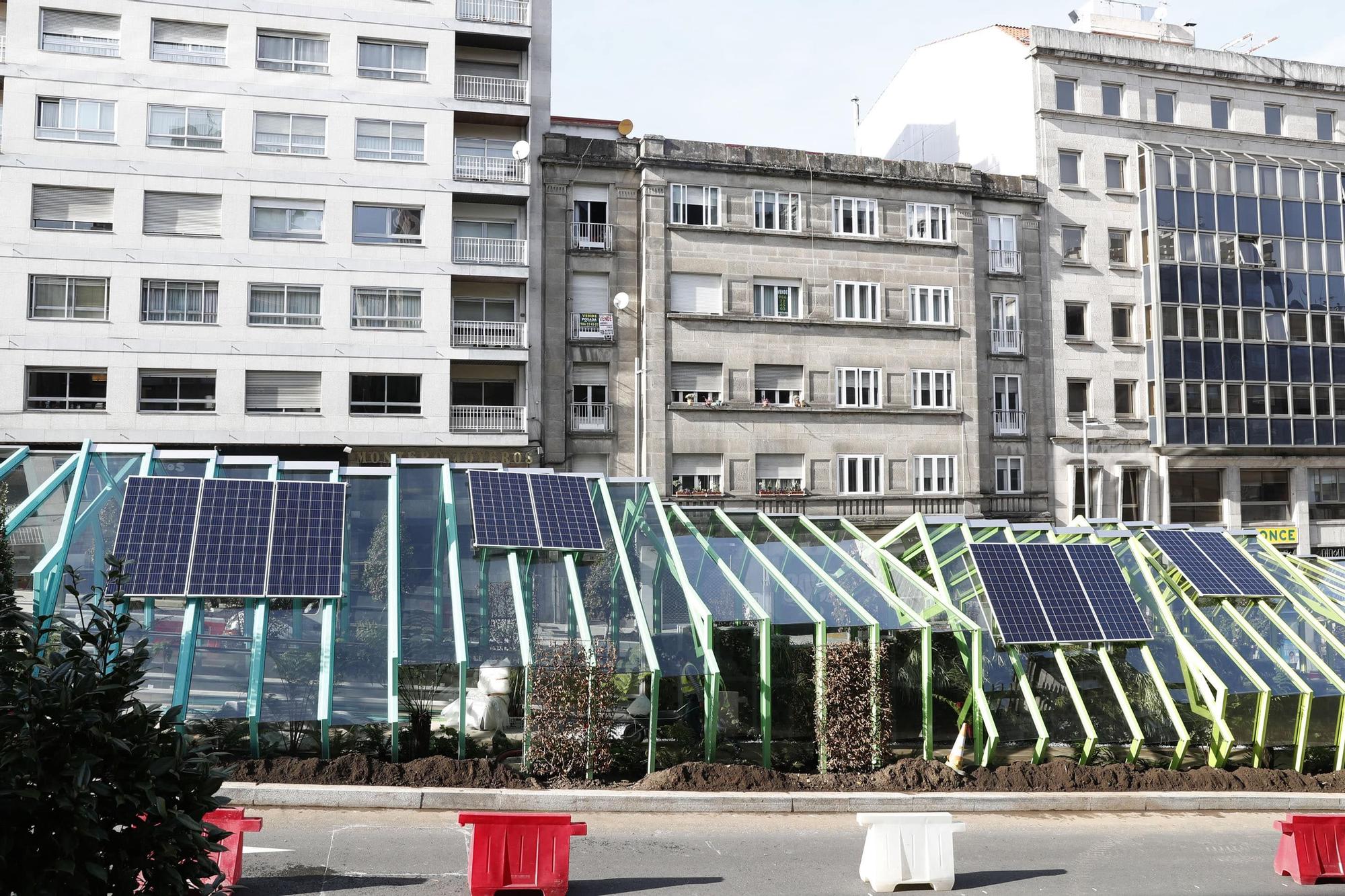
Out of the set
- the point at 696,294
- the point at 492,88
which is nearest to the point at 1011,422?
the point at 696,294

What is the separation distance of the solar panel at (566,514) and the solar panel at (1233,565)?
39.5 ft

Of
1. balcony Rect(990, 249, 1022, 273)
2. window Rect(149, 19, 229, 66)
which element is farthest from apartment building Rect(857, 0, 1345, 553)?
window Rect(149, 19, 229, 66)

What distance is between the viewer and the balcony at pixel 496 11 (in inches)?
1480

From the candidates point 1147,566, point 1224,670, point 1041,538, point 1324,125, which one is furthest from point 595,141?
point 1324,125

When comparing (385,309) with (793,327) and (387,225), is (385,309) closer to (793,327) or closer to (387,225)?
(387,225)

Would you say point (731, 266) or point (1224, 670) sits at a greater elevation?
point (731, 266)

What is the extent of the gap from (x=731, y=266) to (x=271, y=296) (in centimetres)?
1600

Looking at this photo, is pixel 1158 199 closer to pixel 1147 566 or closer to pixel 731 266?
pixel 731 266

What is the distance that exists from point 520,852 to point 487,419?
26464 millimetres

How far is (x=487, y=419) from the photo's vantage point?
36688mm

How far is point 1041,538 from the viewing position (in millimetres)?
21969

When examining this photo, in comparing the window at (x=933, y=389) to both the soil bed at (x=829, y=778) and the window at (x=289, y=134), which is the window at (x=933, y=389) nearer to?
the window at (x=289, y=134)

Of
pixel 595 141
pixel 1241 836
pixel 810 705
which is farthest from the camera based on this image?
pixel 595 141

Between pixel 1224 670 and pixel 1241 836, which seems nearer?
pixel 1241 836
